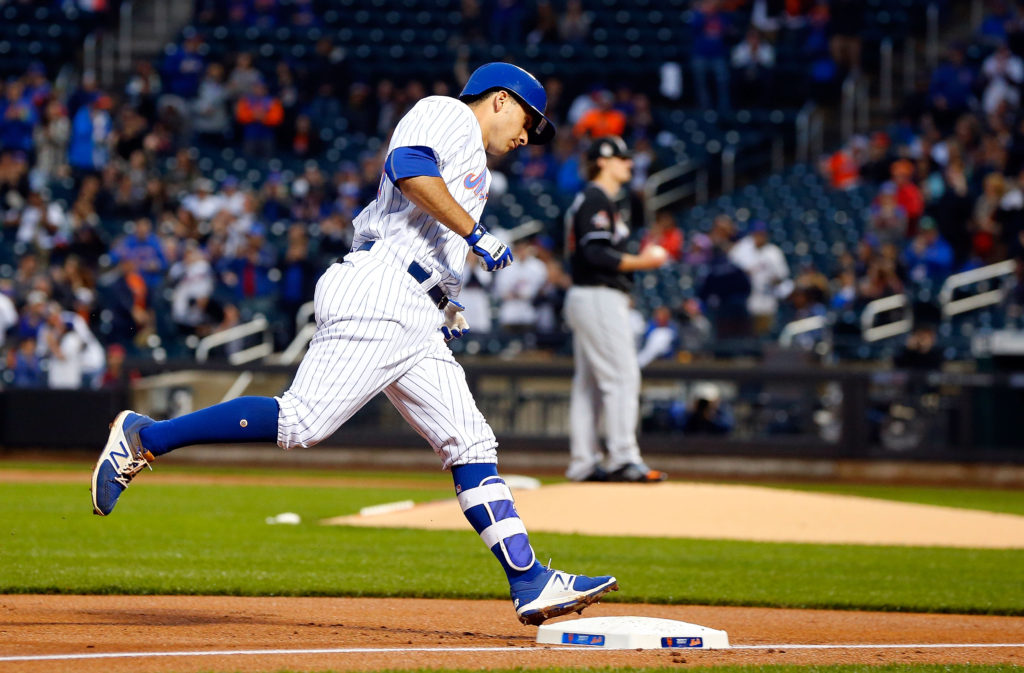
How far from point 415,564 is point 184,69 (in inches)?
665

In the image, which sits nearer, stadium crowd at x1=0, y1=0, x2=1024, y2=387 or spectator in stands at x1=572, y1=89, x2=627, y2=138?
stadium crowd at x1=0, y1=0, x2=1024, y2=387

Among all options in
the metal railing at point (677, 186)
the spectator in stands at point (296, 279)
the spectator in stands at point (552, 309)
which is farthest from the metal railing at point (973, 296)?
the spectator in stands at point (296, 279)

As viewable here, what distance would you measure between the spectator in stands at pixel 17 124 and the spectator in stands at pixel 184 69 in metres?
2.28

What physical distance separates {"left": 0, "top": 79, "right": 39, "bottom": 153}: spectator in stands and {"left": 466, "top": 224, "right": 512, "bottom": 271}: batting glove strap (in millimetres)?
17976

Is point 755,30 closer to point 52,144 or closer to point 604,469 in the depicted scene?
point 52,144

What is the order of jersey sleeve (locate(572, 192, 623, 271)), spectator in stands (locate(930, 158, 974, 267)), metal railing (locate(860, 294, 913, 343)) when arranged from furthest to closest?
spectator in stands (locate(930, 158, 974, 267)), metal railing (locate(860, 294, 913, 343)), jersey sleeve (locate(572, 192, 623, 271))

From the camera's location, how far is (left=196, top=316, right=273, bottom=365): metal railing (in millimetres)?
16219

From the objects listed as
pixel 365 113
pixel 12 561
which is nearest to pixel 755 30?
pixel 365 113

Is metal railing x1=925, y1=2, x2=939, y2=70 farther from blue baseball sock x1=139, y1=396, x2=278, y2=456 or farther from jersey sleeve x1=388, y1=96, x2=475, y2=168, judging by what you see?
blue baseball sock x1=139, y1=396, x2=278, y2=456

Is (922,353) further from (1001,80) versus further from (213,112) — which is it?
(213,112)

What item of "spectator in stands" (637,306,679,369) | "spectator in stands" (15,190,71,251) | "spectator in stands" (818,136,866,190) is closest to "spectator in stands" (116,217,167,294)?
"spectator in stands" (15,190,71,251)

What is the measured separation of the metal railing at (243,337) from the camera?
16219 mm

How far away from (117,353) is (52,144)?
6692 mm

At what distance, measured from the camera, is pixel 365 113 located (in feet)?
73.5
